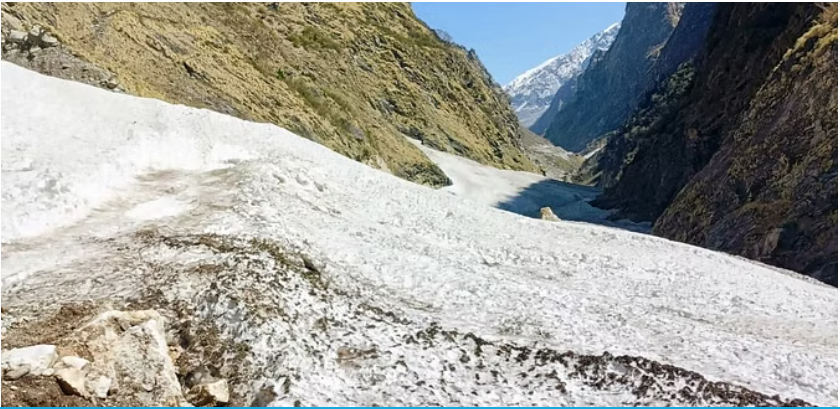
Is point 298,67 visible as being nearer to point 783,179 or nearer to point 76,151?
point 783,179

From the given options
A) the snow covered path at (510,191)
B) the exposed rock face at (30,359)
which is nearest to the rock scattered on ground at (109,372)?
the exposed rock face at (30,359)

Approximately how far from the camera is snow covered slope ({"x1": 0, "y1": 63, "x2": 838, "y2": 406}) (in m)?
11.4

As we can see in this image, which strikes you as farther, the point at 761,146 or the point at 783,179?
the point at 761,146

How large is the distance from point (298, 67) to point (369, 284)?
5159 cm

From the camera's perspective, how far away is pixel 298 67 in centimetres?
6306

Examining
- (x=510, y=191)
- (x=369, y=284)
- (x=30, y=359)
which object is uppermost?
(x=510, y=191)

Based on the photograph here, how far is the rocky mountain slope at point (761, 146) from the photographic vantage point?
3228 centimetres

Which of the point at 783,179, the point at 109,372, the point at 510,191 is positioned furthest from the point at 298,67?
the point at 109,372

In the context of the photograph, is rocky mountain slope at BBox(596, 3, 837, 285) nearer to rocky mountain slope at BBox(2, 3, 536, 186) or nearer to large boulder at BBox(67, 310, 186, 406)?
rocky mountain slope at BBox(2, 3, 536, 186)

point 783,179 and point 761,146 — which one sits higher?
point 761,146

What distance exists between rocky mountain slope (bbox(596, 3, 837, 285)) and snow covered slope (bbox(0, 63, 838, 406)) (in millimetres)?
9939

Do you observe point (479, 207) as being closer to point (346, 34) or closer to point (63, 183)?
point (63, 183)

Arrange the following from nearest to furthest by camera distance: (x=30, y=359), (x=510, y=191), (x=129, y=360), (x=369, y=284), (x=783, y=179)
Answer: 1. (x=30, y=359)
2. (x=129, y=360)
3. (x=369, y=284)
4. (x=783, y=179)
5. (x=510, y=191)

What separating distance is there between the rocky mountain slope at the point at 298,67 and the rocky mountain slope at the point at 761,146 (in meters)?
25.0
